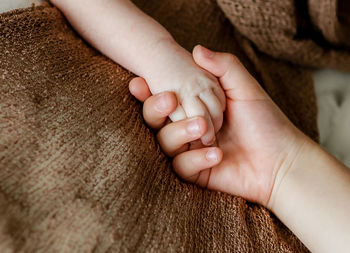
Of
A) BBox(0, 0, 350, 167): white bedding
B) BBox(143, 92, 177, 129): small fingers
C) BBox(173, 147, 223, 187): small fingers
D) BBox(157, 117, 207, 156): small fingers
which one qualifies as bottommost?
BBox(0, 0, 350, 167): white bedding

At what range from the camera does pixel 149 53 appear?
58 cm

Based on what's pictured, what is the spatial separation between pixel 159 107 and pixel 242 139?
0.16 metres

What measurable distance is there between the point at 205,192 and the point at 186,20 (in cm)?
37

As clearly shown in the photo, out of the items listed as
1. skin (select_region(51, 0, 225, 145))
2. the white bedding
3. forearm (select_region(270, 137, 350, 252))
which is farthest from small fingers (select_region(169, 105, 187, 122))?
the white bedding

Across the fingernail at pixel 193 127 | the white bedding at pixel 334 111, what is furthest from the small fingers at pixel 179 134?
the white bedding at pixel 334 111

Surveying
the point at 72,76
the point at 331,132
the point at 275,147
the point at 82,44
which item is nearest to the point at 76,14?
the point at 82,44

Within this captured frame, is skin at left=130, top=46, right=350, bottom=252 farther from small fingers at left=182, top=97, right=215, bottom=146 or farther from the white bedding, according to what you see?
the white bedding

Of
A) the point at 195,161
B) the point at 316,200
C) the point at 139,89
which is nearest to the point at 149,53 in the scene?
the point at 139,89

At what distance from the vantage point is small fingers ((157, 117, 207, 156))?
0.52m

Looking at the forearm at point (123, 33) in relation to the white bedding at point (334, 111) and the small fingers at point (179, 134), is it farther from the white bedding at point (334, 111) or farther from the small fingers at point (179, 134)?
the white bedding at point (334, 111)

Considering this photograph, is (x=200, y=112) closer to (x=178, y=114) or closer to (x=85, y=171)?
(x=178, y=114)

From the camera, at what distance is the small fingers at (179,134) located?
0.52m

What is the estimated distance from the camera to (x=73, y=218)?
1.26ft

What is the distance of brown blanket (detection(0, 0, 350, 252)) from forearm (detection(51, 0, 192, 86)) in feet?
0.08
